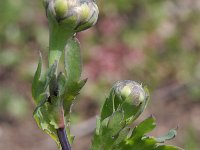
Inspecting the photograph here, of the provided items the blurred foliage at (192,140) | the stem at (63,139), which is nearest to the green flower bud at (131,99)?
the stem at (63,139)

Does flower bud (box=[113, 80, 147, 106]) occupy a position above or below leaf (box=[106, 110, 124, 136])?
above

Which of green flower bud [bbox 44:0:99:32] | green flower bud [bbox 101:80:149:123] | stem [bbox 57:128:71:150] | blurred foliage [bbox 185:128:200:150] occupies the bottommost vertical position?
stem [bbox 57:128:71:150]

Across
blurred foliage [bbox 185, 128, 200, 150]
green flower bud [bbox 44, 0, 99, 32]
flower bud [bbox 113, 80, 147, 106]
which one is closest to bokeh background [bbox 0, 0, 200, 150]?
blurred foliage [bbox 185, 128, 200, 150]

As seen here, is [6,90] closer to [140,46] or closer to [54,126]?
[140,46]

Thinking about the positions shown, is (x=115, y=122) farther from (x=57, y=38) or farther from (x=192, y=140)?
(x=192, y=140)

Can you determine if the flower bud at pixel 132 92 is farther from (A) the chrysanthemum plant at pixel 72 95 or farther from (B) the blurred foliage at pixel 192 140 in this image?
(B) the blurred foliage at pixel 192 140

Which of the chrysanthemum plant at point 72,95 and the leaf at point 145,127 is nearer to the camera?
the chrysanthemum plant at point 72,95

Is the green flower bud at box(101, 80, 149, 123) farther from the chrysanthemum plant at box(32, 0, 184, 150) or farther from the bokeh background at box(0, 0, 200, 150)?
the bokeh background at box(0, 0, 200, 150)
